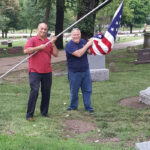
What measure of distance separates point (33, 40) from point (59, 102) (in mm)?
2498

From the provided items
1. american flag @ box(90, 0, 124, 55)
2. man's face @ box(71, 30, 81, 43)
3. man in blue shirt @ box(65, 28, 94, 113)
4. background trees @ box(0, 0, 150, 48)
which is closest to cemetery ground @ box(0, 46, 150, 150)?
man in blue shirt @ box(65, 28, 94, 113)

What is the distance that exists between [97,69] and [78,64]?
4932 mm

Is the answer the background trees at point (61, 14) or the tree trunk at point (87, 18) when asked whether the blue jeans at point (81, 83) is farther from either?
the tree trunk at point (87, 18)

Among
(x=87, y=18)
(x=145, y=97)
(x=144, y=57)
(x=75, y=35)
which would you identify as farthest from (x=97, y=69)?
(x=144, y=57)

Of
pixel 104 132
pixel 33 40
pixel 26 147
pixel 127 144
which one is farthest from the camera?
pixel 33 40

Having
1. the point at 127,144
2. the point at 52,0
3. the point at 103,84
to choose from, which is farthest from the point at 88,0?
the point at 127,144

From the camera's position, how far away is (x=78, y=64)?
21.4ft

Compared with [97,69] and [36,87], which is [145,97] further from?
[97,69]

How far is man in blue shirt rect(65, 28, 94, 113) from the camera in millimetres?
6305

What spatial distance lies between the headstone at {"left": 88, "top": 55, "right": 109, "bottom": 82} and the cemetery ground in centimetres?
110

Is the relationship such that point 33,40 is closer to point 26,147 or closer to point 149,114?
point 26,147

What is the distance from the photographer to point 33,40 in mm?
5891

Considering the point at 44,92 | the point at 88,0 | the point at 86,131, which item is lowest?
the point at 86,131

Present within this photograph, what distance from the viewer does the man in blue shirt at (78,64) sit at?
20.7 feet
